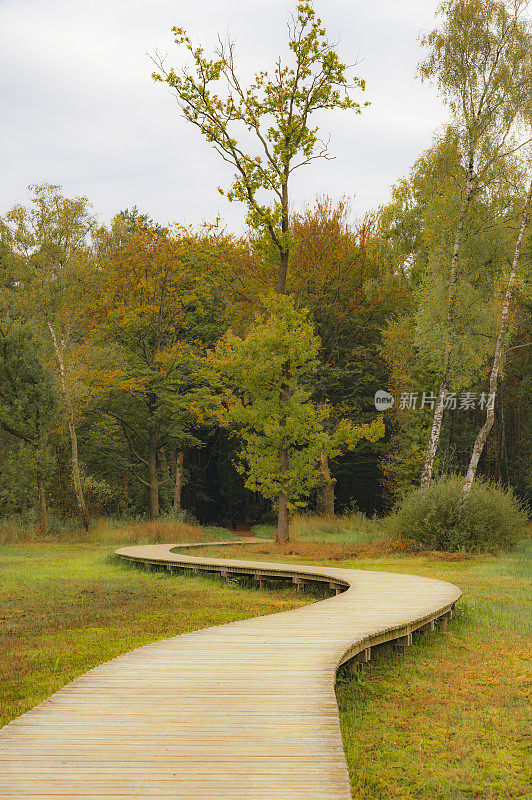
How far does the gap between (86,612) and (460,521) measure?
39.9 feet

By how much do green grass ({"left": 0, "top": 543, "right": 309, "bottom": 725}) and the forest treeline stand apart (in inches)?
253

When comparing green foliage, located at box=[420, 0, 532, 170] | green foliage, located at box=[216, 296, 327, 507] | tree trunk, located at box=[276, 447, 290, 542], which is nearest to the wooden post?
green foliage, located at box=[216, 296, 327, 507]

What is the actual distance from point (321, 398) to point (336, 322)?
3410 mm

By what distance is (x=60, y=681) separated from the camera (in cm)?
696

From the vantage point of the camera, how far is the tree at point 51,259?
2764 cm

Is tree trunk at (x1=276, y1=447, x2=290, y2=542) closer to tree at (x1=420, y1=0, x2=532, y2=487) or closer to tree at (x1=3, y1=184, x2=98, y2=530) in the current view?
tree at (x1=420, y1=0, x2=532, y2=487)

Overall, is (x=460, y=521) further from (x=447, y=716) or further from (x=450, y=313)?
(x=447, y=716)

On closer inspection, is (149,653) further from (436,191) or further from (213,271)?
(213,271)

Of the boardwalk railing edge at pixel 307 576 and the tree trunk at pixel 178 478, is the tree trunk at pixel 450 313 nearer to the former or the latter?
the boardwalk railing edge at pixel 307 576

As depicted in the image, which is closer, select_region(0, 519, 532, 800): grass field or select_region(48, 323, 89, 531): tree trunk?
select_region(0, 519, 532, 800): grass field

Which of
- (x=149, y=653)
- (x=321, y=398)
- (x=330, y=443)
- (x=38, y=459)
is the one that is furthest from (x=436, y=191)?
(x=149, y=653)

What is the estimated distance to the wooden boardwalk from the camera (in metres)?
3.77

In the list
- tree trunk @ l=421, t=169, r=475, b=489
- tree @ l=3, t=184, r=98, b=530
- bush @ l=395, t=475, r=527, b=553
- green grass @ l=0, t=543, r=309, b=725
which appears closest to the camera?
green grass @ l=0, t=543, r=309, b=725

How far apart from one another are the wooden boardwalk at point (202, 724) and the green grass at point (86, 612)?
121 cm
